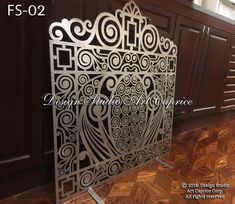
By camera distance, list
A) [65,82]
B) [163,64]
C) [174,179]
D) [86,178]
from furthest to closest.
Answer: [163,64] < [174,179] < [86,178] < [65,82]

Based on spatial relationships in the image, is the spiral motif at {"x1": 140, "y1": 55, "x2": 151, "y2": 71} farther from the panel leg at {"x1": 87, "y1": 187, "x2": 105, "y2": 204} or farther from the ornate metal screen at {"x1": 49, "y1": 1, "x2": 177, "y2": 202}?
the panel leg at {"x1": 87, "y1": 187, "x2": 105, "y2": 204}

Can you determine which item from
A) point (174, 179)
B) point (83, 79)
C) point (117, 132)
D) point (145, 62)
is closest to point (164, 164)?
point (174, 179)

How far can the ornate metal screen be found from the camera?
0.78 metres

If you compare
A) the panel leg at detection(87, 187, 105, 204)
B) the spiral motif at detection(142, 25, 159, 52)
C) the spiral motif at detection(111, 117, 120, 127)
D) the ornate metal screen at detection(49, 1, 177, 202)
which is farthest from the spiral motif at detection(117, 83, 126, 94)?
the panel leg at detection(87, 187, 105, 204)

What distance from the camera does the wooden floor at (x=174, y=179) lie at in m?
0.85

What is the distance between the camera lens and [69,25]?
0.74m

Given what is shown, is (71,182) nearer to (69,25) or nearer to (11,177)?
(11,177)

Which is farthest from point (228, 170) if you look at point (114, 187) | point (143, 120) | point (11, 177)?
point (11, 177)

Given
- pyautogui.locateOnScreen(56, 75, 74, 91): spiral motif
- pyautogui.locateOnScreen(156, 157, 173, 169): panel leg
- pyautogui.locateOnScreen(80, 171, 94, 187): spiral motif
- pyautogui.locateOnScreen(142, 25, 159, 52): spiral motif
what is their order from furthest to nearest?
pyautogui.locateOnScreen(156, 157, 173, 169): panel leg, pyautogui.locateOnScreen(142, 25, 159, 52): spiral motif, pyautogui.locateOnScreen(80, 171, 94, 187): spiral motif, pyautogui.locateOnScreen(56, 75, 74, 91): spiral motif

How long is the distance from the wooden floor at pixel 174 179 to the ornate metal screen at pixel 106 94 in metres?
0.07

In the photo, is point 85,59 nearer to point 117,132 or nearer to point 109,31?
point 109,31

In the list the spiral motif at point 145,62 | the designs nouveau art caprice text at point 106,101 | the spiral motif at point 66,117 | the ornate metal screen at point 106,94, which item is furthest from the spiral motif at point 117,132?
the spiral motif at point 145,62

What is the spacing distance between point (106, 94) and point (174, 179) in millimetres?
550

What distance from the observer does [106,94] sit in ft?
3.06
